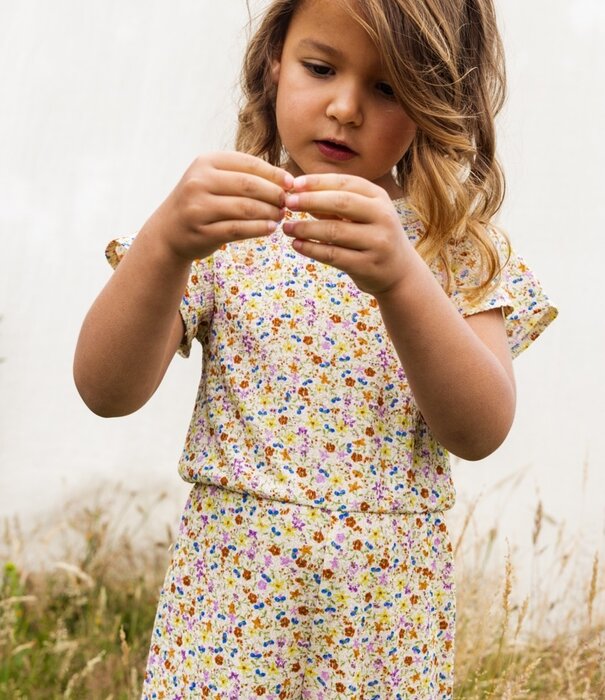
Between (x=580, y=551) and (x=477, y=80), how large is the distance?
1578mm

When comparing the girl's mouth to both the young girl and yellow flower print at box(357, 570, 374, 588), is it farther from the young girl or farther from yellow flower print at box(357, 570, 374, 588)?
yellow flower print at box(357, 570, 374, 588)

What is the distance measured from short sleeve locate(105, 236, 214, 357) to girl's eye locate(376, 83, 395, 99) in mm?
324

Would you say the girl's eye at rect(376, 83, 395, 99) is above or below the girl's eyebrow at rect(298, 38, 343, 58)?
below

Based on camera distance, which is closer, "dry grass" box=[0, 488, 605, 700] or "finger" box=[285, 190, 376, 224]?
"finger" box=[285, 190, 376, 224]

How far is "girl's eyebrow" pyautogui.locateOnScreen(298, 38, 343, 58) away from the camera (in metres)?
A: 1.38

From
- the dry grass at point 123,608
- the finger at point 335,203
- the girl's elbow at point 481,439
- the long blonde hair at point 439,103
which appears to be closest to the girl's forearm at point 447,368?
the girl's elbow at point 481,439

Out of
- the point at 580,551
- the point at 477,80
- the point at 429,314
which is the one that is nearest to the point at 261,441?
the point at 429,314

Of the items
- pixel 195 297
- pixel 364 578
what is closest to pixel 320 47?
pixel 195 297

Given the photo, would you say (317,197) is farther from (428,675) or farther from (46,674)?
(46,674)

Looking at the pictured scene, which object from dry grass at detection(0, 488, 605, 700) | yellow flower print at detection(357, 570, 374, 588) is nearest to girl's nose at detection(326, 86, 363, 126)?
yellow flower print at detection(357, 570, 374, 588)

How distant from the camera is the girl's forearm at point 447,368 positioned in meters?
1.17

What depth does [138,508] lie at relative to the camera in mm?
3025

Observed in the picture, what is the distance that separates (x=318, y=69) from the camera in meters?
1.41

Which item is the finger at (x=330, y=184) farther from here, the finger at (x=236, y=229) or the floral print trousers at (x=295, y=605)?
the floral print trousers at (x=295, y=605)
